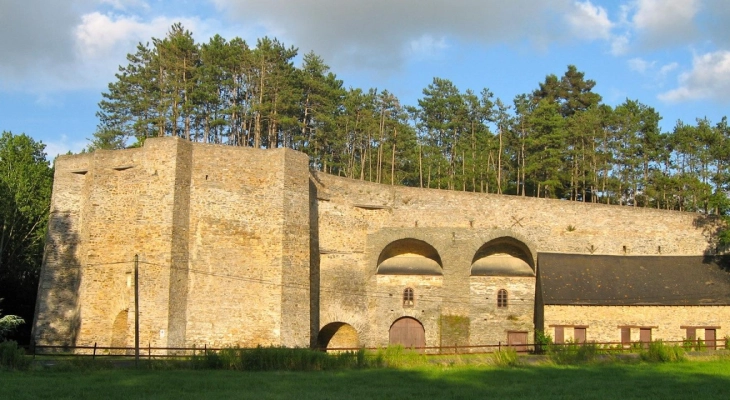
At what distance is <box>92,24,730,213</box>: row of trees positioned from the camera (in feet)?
150

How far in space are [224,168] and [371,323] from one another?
30.0 ft

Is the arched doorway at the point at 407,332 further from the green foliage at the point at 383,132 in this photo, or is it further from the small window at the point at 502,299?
the green foliage at the point at 383,132

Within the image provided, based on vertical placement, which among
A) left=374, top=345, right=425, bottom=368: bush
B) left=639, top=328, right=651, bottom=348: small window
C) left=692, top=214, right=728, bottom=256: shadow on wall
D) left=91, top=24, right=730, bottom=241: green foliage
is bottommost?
left=374, top=345, right=425, bottom=368: bush

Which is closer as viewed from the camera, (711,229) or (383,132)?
(711,229)

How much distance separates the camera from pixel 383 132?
171 feet

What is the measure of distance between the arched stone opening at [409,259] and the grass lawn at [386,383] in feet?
40.2

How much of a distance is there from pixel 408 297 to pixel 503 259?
4638 millimetres

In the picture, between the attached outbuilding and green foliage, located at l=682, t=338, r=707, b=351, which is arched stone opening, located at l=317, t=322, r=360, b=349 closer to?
the attached outbuilding

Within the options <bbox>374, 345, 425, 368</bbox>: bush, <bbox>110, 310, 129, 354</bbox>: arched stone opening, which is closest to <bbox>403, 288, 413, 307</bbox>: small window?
<bbox>374, 345, 425, 368</bbox>: bush

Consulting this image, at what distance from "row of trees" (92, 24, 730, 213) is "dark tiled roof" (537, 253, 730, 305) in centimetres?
968

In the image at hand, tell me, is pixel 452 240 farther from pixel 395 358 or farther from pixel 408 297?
pixel 395 358

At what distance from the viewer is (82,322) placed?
28.6m

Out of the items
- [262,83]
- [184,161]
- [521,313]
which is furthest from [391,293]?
[262,83]

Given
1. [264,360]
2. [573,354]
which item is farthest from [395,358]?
[573,354]
